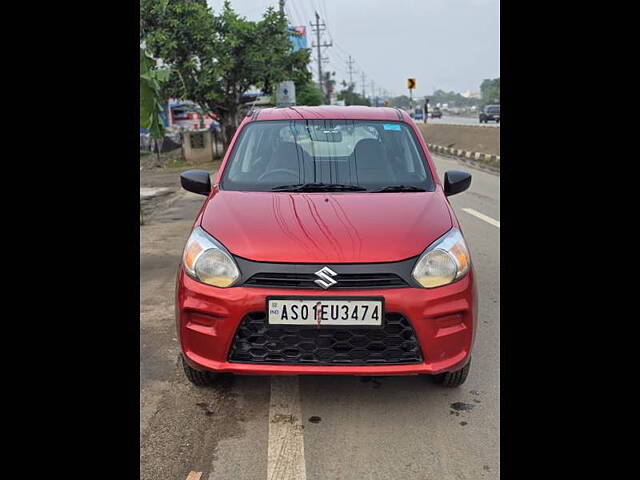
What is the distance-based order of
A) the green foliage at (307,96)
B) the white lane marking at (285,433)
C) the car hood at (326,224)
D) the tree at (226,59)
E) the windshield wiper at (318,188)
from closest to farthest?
the white lane marking at (285,433) → the car hood at (326,224) → the windshield wiper at (318,188) → the tree at (226,59) → the green foliage at (307,96)

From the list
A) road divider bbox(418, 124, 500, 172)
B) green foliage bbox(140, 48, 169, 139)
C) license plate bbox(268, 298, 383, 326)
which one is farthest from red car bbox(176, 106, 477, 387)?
road divider bbox(418, 124, 500, 172)

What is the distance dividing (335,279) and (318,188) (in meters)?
1.00

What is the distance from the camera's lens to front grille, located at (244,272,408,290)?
2.67 meters

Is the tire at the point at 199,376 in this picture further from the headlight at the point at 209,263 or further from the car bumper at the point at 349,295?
the headlight at the point at 209,263

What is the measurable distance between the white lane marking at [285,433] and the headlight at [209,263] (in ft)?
2.53

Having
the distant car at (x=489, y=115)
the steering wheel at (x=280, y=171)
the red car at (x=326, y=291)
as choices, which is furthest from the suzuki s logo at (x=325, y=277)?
the distant car at (x=489, y=115)

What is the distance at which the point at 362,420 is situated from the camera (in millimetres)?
2916

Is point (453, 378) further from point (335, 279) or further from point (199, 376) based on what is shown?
point (199, 376)

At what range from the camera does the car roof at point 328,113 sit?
13.5ft

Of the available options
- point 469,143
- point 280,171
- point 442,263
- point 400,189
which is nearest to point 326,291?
point 442,263

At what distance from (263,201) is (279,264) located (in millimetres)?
663
